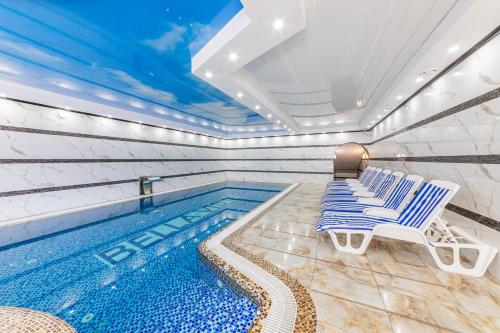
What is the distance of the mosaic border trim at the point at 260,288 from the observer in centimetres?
175

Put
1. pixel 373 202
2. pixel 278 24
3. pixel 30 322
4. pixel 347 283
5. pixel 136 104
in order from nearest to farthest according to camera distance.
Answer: pixel 30 322
pixel 347 283
pixel 278 24
pixel 373 202
pixel 136 104

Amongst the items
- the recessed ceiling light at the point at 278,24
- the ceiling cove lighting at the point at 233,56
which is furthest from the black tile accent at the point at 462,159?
the ceiling cove lighting at the point at 233,56

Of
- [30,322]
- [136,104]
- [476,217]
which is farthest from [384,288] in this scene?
[136,104]

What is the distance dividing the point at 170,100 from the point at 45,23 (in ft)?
12.2

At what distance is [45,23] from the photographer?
288cm

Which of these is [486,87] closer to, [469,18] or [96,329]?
[469,18]

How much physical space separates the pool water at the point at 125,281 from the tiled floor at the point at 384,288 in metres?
0.82

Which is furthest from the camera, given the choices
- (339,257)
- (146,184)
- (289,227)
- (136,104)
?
(146,184)

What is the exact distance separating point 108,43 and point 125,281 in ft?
12.6

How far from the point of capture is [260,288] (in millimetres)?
2217

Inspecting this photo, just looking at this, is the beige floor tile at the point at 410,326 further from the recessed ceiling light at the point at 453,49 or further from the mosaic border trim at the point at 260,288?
the recessed ceiling light at the point at 453,49

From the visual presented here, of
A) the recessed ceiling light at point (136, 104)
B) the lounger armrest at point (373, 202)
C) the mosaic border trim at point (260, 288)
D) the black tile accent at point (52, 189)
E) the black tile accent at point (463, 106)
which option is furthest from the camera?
the recessed ceiling light at point (136, 104)

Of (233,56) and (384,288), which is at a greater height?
(233,56)

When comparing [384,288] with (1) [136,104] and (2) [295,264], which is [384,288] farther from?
(1) [136,104]
